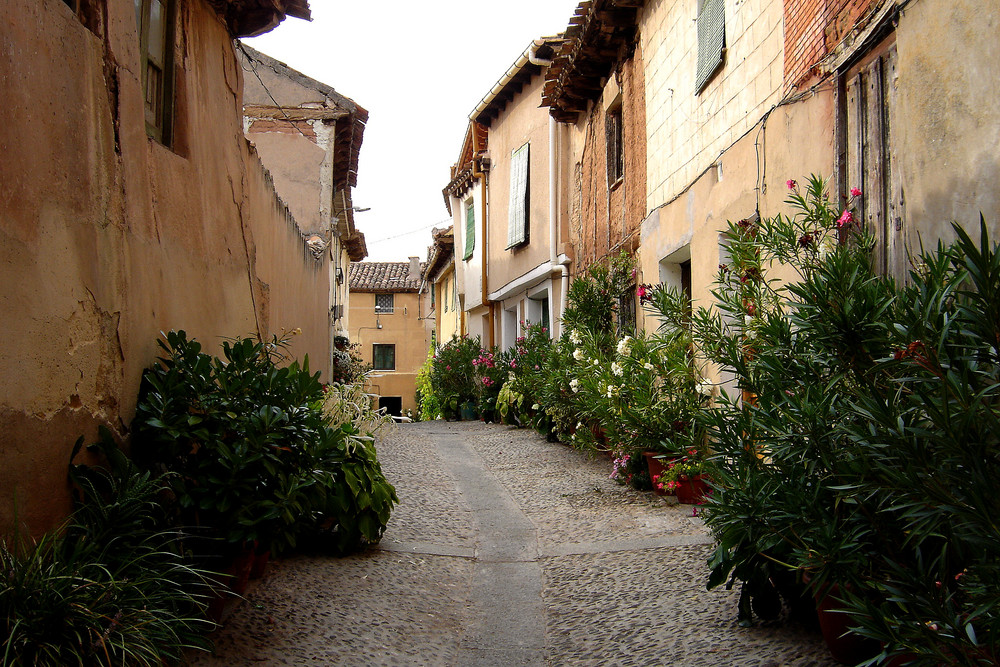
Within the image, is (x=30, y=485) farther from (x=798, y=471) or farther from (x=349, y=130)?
(x=349, y=130)

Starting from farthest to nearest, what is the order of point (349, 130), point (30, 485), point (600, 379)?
point (349, 130) → point (600, 379) → point (30, 485)

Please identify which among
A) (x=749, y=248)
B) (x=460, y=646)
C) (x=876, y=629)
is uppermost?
(x=749, y=248)

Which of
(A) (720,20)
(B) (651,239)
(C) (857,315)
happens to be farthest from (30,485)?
(B) (651,239)

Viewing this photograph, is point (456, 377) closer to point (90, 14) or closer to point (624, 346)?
point (624, 346)

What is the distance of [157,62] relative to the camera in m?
4.77

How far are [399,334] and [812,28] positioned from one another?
33872 mm

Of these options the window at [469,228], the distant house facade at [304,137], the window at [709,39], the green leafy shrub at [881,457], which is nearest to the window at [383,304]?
the window at [469,228]

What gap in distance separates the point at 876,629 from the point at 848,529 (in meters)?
0.53

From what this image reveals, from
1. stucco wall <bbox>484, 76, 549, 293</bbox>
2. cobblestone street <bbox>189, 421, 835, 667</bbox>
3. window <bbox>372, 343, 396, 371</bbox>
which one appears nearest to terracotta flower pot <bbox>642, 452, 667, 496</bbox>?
cobblestone street <bbox>189, 421, 835, 667</bbox>

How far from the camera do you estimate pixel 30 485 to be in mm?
2977

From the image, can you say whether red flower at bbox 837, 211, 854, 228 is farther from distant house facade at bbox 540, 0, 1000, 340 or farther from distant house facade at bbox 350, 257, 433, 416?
distant house facade at bbox 350, 257, 433, 416

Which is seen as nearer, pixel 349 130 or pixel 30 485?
pixel 30 485

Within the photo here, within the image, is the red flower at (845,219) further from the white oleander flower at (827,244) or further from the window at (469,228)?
the window at (469,228)

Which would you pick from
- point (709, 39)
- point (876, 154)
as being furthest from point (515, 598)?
point (709, 39)
